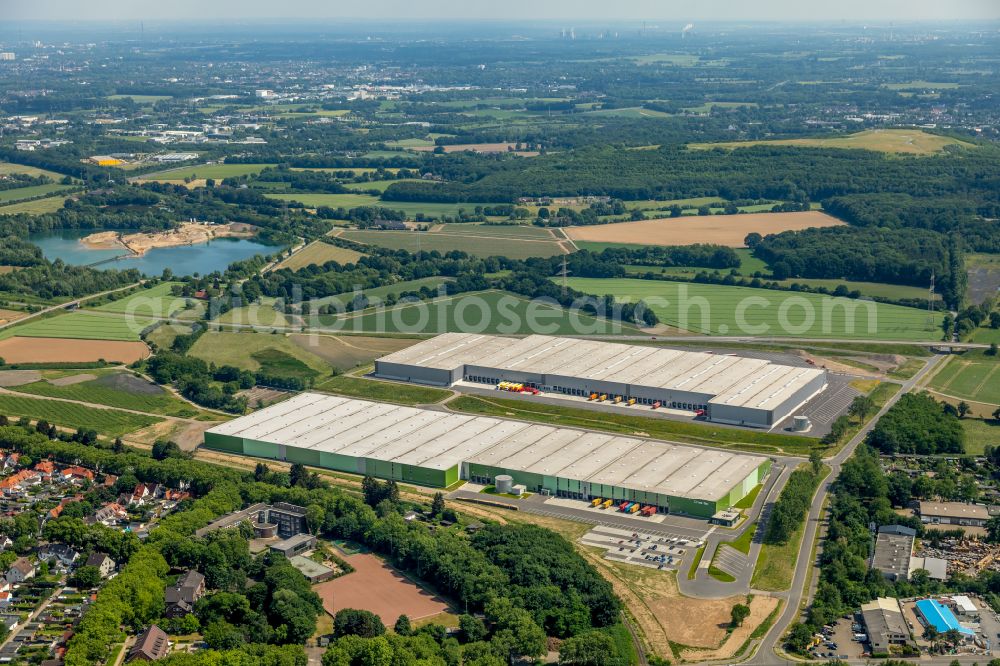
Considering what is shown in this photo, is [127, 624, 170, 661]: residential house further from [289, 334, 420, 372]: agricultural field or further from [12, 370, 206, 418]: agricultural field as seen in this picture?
[289, 334, 420, 372]: agricultural field

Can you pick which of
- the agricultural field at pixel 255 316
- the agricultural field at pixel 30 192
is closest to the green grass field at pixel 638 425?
the agricultural field at pixel 255 316

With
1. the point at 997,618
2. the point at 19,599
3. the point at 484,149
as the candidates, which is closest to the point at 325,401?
the point at 19,599

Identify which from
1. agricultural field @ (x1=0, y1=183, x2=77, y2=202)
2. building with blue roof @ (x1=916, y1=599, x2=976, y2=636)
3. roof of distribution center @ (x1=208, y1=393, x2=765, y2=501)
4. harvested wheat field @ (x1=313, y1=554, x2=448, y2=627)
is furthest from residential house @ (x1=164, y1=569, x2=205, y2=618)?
agricultural field @ (x1=0, y1=183, x2=77, y2=202)

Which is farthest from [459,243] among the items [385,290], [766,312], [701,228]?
[766,312]

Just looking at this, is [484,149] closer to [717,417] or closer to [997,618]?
[717,417]

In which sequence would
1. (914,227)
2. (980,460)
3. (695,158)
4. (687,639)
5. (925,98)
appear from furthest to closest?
(925,98)
(695,158)
(914,227)
(980,460)
(687,639)

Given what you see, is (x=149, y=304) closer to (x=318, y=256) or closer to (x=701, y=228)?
(x=318, y=256)
